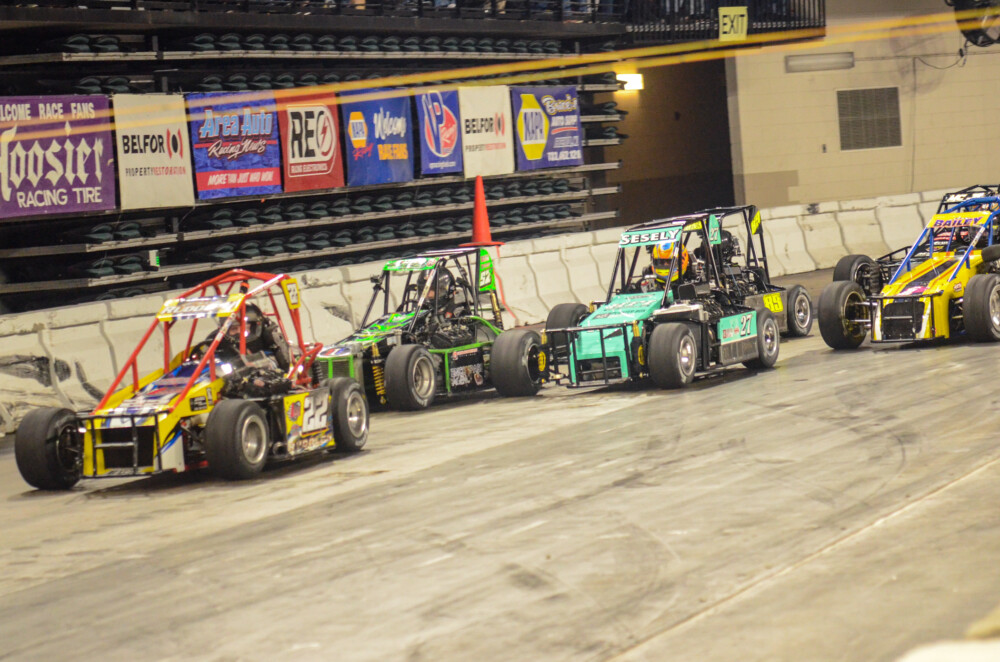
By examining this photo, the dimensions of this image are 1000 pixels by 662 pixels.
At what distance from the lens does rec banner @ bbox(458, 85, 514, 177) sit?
24891 millimetres

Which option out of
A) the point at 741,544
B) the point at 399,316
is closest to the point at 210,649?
A: the point at 741,544

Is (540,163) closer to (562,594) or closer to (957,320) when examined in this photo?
(957,320)

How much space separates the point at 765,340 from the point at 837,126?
1956 centimetres

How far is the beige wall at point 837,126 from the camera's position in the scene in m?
31.6

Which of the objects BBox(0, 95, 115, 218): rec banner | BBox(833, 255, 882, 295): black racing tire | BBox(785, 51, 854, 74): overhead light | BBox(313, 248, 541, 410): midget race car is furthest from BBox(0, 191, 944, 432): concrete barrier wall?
BBox(833, 255, 882, 295): black racing tire

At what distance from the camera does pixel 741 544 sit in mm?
7328

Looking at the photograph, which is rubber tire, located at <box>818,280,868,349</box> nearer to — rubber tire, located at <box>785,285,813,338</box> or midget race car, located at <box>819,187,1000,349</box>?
midget race car, located at <box>819,187,1000,349</box>

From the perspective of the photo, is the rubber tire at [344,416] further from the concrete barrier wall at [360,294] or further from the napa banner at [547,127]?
the napa banner at [547,127]

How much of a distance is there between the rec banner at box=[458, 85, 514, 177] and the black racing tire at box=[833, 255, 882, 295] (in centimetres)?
950

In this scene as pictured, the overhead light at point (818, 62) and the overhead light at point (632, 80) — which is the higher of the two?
the overhead light at point (818, 62)

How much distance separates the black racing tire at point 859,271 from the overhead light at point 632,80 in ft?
50.2

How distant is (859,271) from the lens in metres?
17.4

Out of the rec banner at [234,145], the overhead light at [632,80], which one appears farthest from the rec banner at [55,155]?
the overhead light at [632,80]

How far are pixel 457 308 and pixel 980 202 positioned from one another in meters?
6.87
